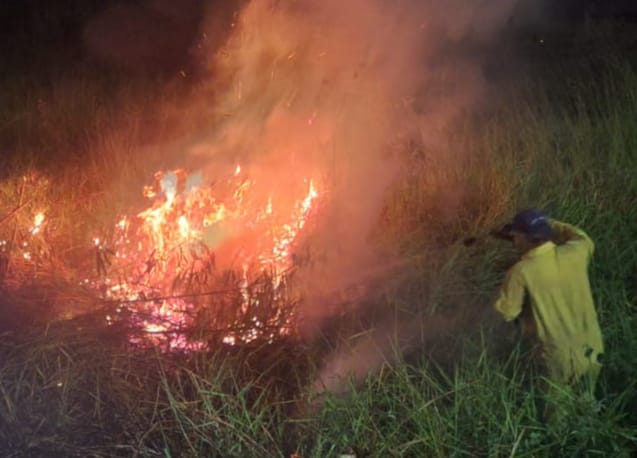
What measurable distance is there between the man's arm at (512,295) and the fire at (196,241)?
4.99 ft

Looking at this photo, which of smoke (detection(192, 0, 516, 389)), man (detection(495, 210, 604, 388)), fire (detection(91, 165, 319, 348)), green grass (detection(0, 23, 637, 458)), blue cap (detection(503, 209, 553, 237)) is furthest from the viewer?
smoke (detection(192, 0, 516, 389))

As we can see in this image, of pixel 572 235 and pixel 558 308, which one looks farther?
pixel 572 235

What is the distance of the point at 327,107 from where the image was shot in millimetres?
5742

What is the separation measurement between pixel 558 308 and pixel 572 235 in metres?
0.50

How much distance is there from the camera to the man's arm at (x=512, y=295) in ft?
12.3

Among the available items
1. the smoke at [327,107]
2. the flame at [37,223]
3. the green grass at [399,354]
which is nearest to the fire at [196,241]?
the smoke at [327,107]

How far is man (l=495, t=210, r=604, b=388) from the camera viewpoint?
374cm

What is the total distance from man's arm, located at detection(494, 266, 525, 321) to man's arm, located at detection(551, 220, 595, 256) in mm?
423

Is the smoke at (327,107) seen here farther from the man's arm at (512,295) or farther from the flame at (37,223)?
the man's arm at (512,295)

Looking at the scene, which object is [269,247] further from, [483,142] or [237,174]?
[483,142]

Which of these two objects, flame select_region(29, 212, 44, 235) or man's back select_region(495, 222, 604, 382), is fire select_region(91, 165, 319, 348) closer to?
flame select_region(29, 212, 44, 235)

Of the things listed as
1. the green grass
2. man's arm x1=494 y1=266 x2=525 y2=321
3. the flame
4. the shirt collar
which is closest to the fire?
the green grass

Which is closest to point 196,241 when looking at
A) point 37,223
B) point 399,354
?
point 37,223

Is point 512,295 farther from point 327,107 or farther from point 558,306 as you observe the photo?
point 327,107
